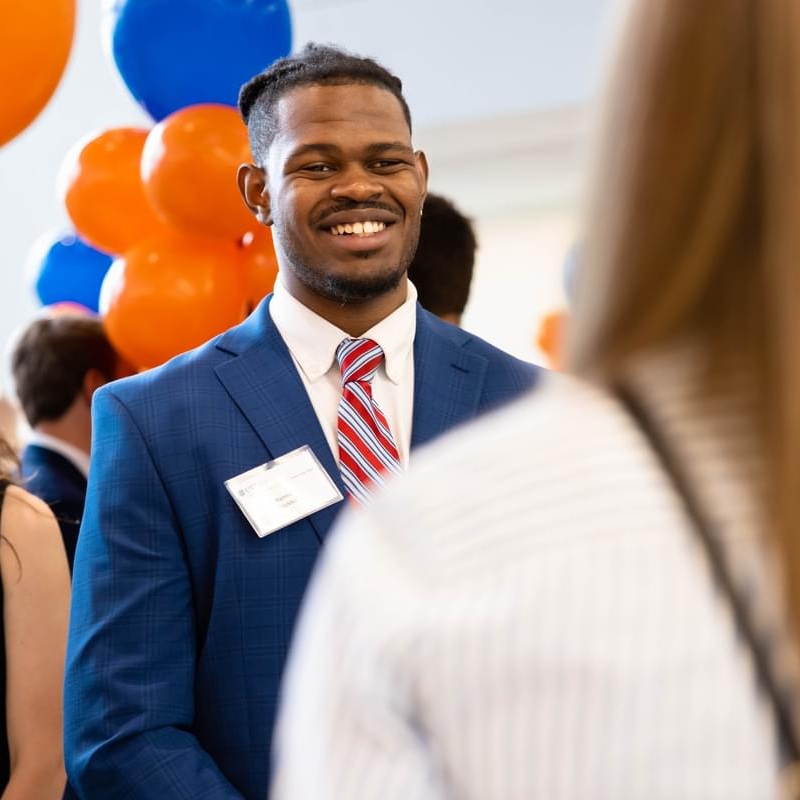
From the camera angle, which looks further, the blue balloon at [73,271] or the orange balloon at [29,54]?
the blue balloon at [73,271]

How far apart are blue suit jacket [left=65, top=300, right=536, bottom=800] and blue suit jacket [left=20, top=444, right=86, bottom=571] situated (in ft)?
3.44

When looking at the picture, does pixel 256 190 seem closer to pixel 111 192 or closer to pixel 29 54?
pixel 29 54

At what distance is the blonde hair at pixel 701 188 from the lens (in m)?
0.61

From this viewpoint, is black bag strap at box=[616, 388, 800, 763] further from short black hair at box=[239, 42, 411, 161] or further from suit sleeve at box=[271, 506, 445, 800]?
short black hair at box=[239, 42, 411, 161]

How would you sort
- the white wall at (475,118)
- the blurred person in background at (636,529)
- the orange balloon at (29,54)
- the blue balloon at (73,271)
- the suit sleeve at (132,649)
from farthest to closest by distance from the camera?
the white wall at (475,118) → the blue balloon at (73,271) → the orange balloon at (29,54) → the suit sleeve at (132,649) → the blurred person in background at (636,529)

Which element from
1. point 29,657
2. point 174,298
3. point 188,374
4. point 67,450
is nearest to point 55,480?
point 67,450

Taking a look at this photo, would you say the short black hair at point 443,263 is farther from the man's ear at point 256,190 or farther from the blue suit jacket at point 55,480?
the blue suit jacket at point 55,480

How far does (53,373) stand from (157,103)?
0.66m

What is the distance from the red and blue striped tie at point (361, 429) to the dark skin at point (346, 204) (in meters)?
0.06

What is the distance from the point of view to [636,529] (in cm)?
62

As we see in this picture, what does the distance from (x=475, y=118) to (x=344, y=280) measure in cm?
367

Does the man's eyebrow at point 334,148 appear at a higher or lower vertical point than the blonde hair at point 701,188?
A: lower

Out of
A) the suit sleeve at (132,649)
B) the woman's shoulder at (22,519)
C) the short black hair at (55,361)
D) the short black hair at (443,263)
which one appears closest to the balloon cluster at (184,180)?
the short black hair at (55,361)

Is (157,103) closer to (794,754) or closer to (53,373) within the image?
(53,373)
